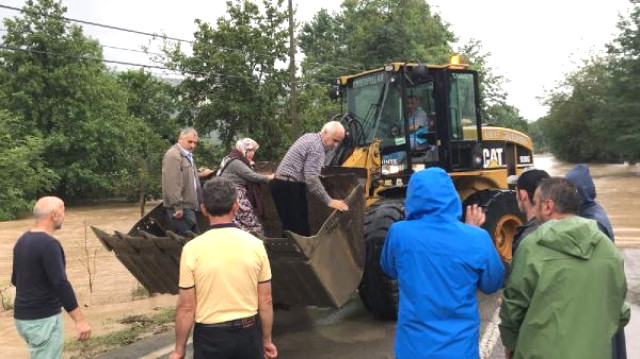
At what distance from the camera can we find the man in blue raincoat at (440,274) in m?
2.95

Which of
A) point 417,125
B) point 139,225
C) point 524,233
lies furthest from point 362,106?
point 524,233

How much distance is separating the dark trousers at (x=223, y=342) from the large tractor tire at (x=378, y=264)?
2.86 metres

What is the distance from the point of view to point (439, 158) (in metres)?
7.86

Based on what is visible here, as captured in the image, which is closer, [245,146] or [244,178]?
[244,178]

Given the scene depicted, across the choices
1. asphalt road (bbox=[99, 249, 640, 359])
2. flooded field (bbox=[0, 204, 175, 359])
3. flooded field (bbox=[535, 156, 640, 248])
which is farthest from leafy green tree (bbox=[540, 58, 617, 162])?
asphalt road (bbox=[99, 249, 640, 359])

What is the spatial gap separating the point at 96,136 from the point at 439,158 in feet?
94.2

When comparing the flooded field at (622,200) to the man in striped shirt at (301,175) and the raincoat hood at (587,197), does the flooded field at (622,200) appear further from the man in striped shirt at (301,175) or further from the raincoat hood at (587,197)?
the raincoat hood at (587,197)

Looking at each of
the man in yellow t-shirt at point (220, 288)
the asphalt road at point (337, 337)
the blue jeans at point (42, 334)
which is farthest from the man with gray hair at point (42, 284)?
the asphalt road at point (337, 337)

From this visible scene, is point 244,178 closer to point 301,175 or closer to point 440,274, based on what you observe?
point 301,175

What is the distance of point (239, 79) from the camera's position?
90.6 feet

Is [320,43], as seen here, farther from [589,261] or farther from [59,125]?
[589,261]

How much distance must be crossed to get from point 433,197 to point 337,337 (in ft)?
11.7

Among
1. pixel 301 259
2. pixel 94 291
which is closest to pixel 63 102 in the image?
pixel 94 291

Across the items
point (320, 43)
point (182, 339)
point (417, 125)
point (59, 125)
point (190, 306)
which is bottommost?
point (182, 339)
